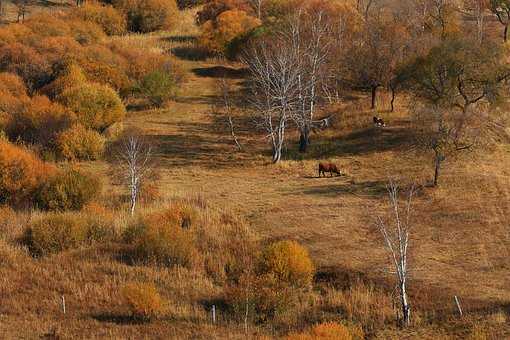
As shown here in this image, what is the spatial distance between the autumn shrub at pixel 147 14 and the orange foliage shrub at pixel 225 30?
44.9 ft

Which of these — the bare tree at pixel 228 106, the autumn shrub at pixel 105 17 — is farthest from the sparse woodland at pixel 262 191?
the autumn shrub at pixel 105 17

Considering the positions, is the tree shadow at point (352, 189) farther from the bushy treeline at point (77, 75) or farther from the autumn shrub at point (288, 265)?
Answer: the bushy treeline at point (77, 75)

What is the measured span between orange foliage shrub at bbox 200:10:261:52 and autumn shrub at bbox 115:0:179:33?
1370 centimetres

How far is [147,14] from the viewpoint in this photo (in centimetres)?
8606

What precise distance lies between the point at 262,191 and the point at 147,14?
5593 centimetres

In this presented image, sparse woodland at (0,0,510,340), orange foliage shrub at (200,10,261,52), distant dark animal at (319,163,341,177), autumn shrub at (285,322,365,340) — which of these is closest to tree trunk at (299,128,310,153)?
sparse woodland at (0,0,510,340)

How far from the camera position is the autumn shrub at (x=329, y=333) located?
787 inches

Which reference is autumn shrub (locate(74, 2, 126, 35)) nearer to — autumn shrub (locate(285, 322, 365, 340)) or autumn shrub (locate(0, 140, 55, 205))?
autumn shrub (locate(0, 140, 55, 205))

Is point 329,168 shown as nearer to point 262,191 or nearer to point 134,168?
point 262,191

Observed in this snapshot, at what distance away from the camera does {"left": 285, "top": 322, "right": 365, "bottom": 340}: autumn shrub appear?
2000 cm

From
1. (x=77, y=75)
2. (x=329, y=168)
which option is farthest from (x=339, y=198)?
(x=77, y=75)

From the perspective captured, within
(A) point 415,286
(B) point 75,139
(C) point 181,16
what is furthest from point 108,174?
(C) point 181,16

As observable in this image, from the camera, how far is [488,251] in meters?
27.5

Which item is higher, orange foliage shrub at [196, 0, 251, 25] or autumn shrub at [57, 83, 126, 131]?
orange foliage shrub at [196, 0, 251, 25]
